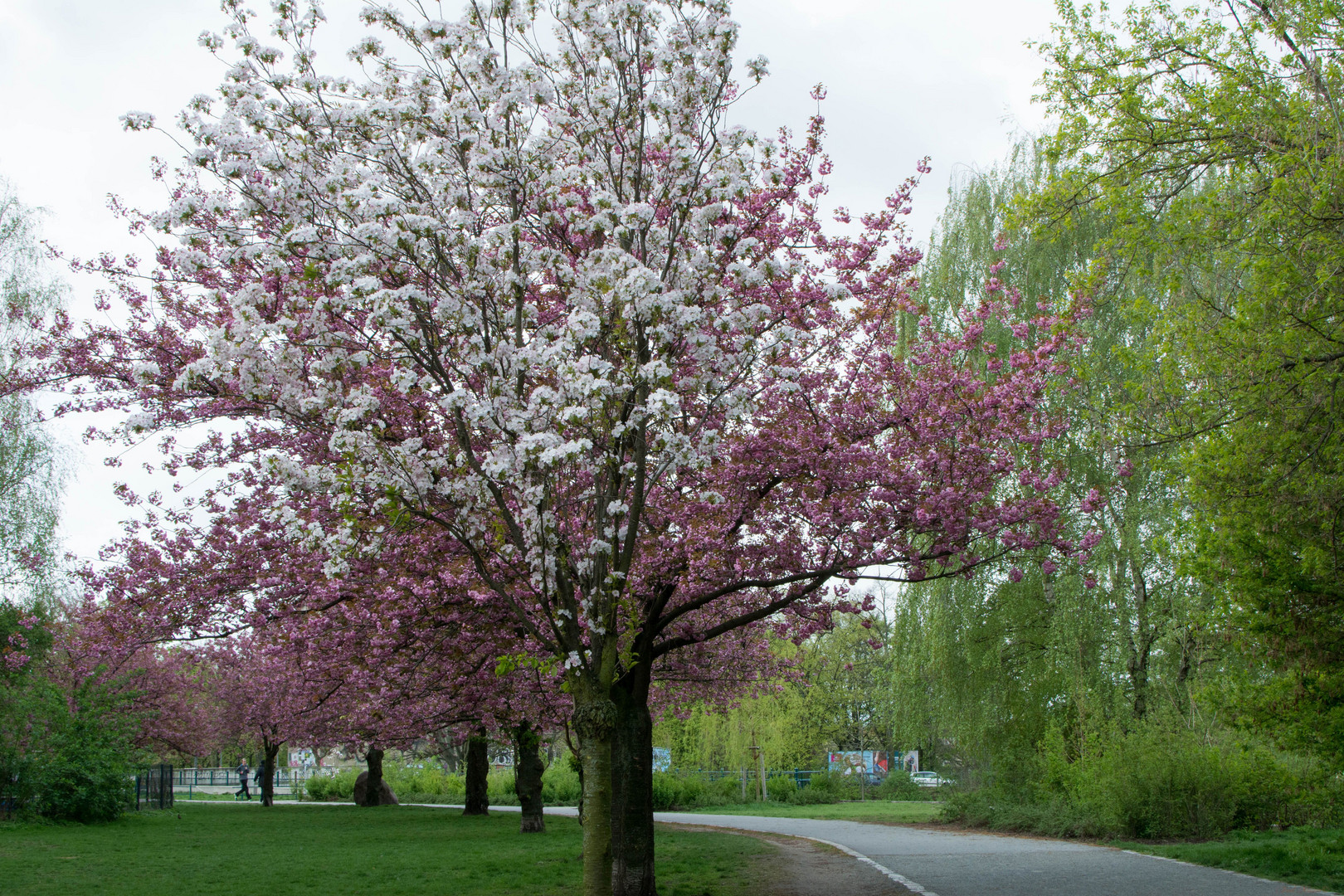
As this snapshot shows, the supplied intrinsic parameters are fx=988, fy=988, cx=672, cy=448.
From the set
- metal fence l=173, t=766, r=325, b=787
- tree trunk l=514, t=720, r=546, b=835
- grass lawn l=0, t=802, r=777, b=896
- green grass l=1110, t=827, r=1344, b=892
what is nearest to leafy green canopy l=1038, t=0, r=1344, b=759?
green grass l=1110, t=827, r=1344, b=892

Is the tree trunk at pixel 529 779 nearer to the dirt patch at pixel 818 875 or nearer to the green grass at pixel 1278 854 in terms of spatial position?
the dirt patch at pixel 818 875

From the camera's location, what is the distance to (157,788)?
111ft

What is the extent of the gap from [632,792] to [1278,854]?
8.18 m

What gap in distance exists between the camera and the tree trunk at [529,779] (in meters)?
20.8

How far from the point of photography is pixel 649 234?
8.24 metres

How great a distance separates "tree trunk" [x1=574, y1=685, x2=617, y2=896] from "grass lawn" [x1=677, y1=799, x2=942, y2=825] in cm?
1860

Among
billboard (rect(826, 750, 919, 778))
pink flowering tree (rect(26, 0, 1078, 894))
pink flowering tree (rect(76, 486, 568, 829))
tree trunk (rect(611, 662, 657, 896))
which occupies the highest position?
pink flowering tree (rect(26, 0, 1078, 894))

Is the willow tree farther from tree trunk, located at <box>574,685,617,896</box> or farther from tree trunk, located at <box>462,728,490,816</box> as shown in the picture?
tree trunk, located at <box>574,685,617,896</box>

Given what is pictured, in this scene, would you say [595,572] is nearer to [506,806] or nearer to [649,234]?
[649,234]

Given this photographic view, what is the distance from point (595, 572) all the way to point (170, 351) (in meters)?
6.25

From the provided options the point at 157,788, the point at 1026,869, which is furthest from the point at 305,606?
the point at 157,788

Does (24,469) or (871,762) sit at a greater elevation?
(24,469)

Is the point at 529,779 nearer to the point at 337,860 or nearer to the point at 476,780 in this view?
the point at 337,860

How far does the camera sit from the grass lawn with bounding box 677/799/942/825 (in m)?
26.2
